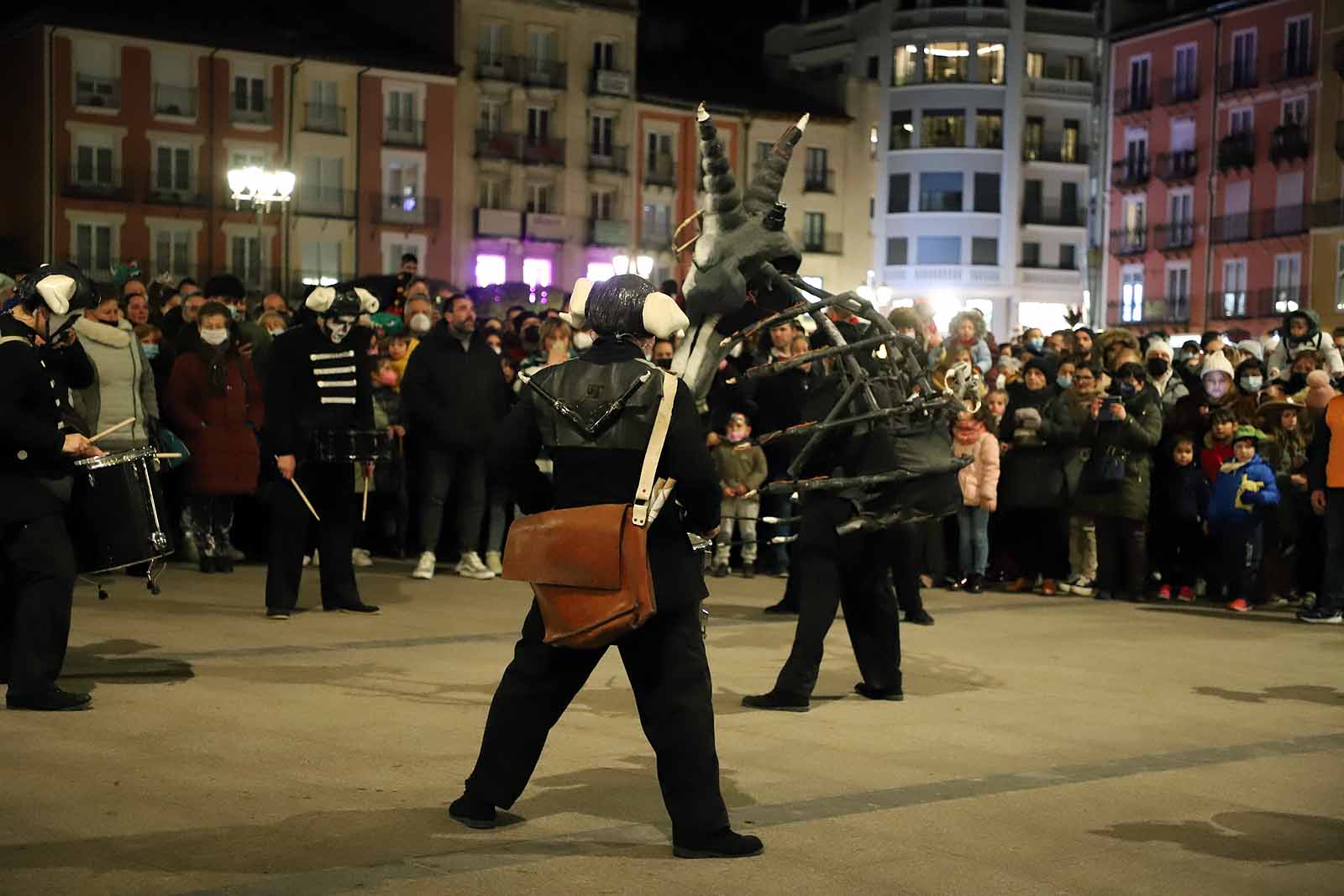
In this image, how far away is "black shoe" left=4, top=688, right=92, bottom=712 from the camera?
959 centimetres

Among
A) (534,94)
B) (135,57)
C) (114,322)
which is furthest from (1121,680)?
(534,94)

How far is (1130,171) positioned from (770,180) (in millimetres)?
62628

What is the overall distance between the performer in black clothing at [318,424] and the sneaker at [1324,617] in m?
7.37

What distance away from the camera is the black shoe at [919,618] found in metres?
14.5

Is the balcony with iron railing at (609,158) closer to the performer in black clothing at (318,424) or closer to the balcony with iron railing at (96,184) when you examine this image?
the balcony with iron railing at (96,184)

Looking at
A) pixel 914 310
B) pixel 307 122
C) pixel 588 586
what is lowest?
pixel 588 586

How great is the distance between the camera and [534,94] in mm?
64250

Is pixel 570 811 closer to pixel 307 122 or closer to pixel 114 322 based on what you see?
pixel 114 322

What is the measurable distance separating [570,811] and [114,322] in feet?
29.5

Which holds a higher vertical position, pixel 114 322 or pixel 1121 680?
pixel 114 322

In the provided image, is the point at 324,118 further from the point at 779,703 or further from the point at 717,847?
the point at 717,847

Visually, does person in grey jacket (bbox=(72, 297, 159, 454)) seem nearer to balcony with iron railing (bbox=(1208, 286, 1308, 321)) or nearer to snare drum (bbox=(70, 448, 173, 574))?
snare drum (bbox=(70, 448, 173, 574))

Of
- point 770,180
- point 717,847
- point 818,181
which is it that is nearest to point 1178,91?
point 818,181

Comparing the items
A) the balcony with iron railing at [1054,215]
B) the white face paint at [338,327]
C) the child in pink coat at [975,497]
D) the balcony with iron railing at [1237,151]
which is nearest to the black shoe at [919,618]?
the child in pink coat at [975,497]
